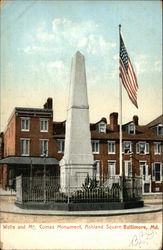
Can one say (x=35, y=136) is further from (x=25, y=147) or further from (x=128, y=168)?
(x=128, y=168)

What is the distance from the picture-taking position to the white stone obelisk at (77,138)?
10055mm

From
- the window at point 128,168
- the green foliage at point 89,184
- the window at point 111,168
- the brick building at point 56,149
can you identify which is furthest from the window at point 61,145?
the window at point 128,168

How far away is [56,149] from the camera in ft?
38.9

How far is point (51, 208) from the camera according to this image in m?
8.59

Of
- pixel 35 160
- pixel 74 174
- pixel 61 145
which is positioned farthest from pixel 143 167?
pixel 74 174

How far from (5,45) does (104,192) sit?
14.2 ft

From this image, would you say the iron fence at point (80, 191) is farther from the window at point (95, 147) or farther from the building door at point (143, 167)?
the building door at point (143, 167)

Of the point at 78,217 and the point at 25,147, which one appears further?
the point at 25,147

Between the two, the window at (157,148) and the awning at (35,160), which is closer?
the awning at (35,160)

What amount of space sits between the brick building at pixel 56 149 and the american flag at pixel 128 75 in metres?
1.22

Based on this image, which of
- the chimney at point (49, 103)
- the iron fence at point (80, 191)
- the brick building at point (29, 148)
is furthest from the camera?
the brick building at point (29, 148)

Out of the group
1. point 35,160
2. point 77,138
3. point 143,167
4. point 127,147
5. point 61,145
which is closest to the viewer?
point 77,138

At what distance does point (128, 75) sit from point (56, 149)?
4142 millimetres

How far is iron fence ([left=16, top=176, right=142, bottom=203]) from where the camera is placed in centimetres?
930
